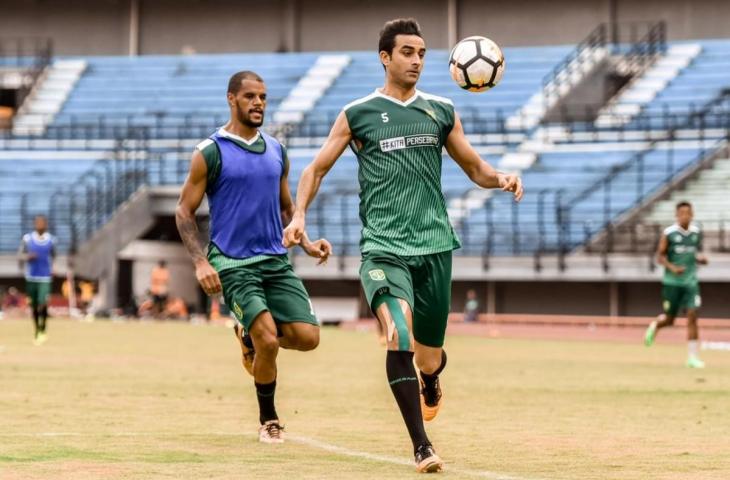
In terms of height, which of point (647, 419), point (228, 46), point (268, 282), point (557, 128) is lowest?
point (647, 419)

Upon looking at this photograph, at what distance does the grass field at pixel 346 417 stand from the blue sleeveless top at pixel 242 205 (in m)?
1.41

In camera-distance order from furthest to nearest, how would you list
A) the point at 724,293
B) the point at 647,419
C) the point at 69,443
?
the point at 724,293, the point at 647,419, the point at 69,443

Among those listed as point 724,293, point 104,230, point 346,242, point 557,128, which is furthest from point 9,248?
point 724,293

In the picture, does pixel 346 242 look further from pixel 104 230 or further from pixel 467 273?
pixel 104 230

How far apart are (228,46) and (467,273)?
21.5m

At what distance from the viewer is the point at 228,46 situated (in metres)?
56.1

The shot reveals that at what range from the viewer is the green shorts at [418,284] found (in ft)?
32.0

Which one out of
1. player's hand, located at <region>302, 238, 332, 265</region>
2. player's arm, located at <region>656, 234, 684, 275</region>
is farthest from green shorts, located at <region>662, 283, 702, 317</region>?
player's hand, located at <region>302, 238, 332, 265</region>

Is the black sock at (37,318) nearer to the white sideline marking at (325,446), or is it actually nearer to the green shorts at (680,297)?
the green shorts at (680,297)

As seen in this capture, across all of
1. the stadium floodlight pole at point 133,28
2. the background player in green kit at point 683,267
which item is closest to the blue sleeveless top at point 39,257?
the background player in green kit at point 683,267

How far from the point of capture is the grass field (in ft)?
31.4

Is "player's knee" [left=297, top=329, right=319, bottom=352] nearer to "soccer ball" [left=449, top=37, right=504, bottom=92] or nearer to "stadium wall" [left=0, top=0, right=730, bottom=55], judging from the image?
"soccer ball" [left=449, top=37, right=504, bottom=92]

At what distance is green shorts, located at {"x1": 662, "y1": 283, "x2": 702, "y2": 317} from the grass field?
0.95 meters

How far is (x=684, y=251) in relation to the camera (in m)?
22.4
